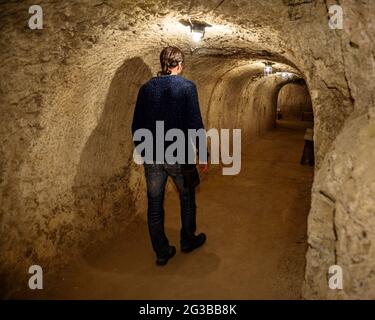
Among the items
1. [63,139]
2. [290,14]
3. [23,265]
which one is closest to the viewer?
[290,14]

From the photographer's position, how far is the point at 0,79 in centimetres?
243

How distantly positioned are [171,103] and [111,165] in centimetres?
147

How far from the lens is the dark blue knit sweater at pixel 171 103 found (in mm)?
2879

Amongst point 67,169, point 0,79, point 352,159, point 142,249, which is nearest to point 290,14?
point 352,159

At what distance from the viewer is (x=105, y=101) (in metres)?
3.64

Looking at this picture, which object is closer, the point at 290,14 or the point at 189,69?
the point at 290,14

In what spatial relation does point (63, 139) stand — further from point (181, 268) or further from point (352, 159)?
point (352, 159)

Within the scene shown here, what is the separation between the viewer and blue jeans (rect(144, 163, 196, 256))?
308cm

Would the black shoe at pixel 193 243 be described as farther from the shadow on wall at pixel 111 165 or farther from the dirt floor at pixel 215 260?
the shadow on wall at pixel 111 165

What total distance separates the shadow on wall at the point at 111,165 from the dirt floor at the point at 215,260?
300mm

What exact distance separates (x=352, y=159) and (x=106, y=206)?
283cm

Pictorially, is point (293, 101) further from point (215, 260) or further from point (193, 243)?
point (215, 260)

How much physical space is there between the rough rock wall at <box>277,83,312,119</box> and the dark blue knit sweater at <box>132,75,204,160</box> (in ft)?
68.4

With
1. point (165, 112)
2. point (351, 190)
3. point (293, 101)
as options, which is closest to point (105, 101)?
point (165, 112)
